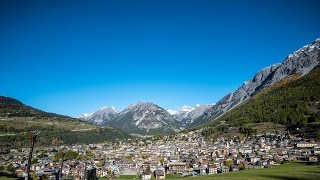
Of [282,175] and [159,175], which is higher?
[282,175]

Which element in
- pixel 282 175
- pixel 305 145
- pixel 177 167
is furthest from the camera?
pixel 305 145

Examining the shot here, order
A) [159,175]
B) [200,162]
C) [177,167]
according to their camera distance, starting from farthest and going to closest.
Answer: [200,162]
[177,167]
[159,175]

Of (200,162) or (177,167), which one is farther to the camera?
(200,162)

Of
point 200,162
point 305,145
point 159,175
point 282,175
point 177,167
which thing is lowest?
point 159,175

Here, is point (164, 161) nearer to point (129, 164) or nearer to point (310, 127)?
point (129, 164)

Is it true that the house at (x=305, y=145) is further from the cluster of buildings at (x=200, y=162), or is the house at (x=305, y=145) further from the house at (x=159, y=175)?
the house at (x=159, y=175)

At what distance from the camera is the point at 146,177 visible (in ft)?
361

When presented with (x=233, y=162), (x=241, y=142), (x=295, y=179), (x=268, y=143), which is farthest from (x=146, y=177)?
(x=241, y=142)

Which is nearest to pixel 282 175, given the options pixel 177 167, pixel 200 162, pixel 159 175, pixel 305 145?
pixel 159 175

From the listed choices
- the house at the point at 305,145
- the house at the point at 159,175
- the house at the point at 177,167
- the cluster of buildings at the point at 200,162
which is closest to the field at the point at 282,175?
the cluster of buildings at the point at 200,162

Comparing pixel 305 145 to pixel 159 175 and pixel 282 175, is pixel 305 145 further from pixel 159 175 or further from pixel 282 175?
pixel 282 175

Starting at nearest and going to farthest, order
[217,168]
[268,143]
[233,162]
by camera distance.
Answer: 1. [217,168]
2. [233,162]
3. [268,143]

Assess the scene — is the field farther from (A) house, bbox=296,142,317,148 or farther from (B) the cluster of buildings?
(A) house, bbox=296,142,317,148

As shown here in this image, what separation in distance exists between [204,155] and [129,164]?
3831 cm
